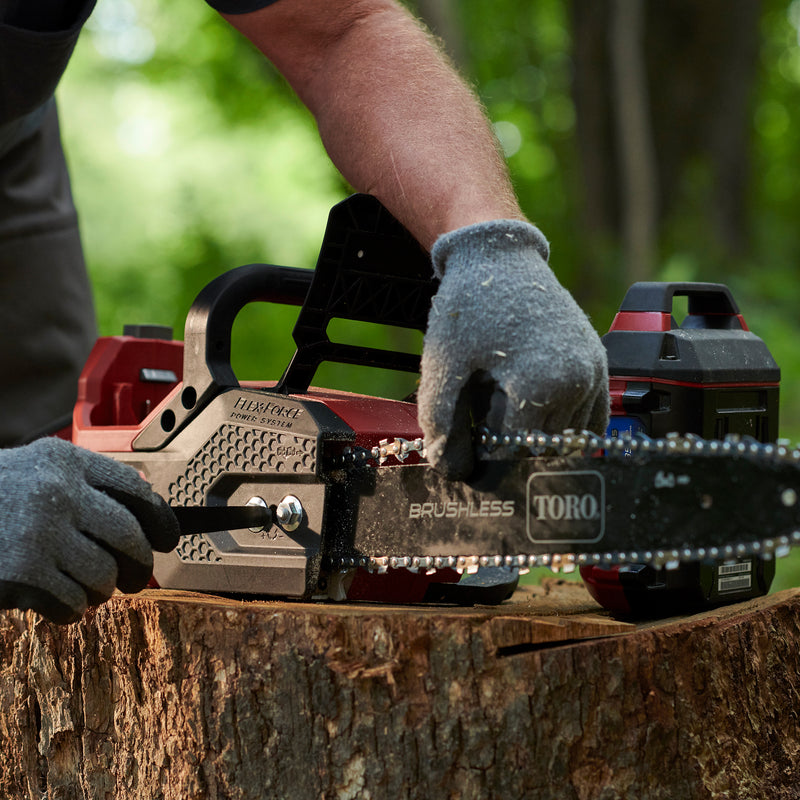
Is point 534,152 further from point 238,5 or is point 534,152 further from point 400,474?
point 400,474

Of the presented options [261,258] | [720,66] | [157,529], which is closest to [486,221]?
[157,529]

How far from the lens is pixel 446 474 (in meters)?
1.32

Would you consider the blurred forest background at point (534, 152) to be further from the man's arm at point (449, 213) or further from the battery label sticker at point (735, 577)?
the battery label sticker at point (735, 577)

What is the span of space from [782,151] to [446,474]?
15040 mm

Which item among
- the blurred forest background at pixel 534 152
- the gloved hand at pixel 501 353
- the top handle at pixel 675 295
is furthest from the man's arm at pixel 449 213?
the blurred forest background at pixel 534 152

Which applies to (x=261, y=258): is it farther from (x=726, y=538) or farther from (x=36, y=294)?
(x=726, y=538)

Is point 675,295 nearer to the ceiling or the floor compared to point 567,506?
nearer to the ceiling

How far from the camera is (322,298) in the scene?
1603 millimetres

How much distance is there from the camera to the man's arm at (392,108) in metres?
1.54

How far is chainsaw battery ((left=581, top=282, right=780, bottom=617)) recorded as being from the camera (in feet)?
4.99

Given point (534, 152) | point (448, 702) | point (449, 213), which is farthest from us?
point (534, 152)

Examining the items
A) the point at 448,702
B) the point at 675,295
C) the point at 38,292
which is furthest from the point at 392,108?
the point at 38,292

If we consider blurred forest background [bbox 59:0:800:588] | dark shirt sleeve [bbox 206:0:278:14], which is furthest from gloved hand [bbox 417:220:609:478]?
blurred forest background [bbox 59:0:800:588]

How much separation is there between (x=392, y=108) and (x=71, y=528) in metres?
0.93
